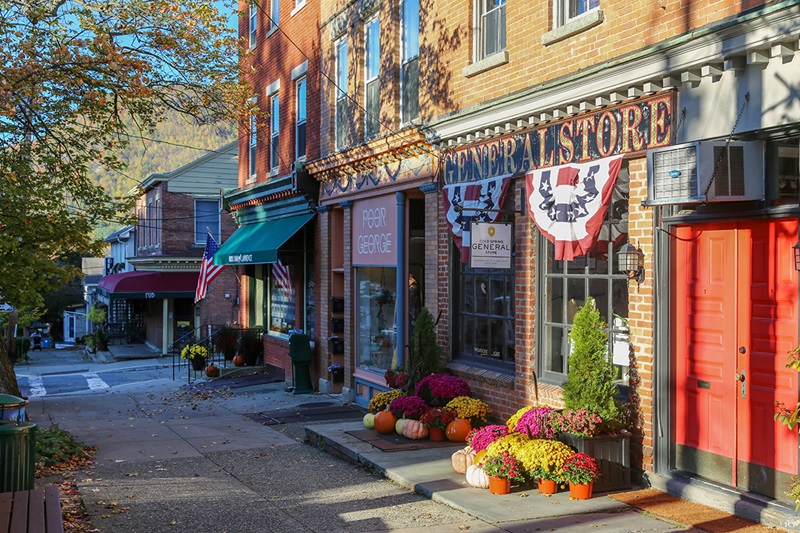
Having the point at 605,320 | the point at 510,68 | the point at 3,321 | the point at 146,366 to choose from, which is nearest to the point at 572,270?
the point at 605,320

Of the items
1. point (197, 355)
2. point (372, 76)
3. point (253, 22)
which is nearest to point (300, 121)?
point (372, 76)

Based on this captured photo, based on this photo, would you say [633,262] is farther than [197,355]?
No

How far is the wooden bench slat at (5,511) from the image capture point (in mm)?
A: 5987

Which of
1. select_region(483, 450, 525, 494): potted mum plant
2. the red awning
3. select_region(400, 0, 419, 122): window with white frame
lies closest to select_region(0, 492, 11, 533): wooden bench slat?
select_region(483, 450, 525, 494): potted mum plant

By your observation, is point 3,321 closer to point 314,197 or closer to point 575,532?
point 314,197

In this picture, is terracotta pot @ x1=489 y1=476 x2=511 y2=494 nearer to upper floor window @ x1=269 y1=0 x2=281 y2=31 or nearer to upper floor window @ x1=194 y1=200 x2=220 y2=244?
upper floor window @ x1=269 y1=0 x2=281 y2=31

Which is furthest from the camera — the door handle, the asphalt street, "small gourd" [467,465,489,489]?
"small gourd" [467,465,489,489]

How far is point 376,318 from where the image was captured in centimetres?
1552

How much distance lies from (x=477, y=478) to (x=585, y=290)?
8.17ft

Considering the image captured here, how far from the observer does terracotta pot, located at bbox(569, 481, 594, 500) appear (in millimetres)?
7891

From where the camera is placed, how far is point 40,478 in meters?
10.0

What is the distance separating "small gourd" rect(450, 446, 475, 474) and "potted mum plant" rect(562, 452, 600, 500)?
142 centimetres

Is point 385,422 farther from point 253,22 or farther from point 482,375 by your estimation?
point 253,22

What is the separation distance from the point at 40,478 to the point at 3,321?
24.2 meters
